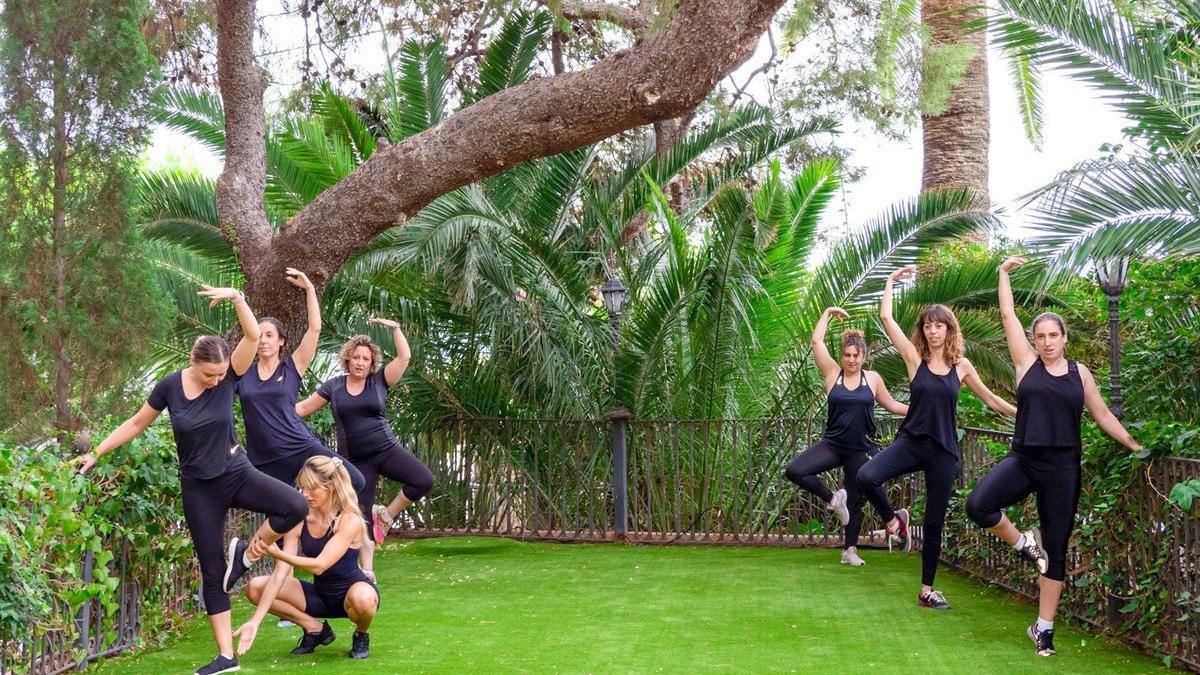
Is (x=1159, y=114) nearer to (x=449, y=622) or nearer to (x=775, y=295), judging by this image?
(x=775, y=295)

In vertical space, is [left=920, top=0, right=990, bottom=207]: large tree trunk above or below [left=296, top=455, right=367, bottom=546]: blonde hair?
above

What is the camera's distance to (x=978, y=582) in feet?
29.4

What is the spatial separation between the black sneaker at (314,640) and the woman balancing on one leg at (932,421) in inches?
140

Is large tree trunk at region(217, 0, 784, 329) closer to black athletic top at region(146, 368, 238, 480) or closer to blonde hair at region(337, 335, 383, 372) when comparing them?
blonde hair at region(337, 335, 383, 372)

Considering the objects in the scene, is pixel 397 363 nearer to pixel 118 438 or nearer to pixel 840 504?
pixel 118 438

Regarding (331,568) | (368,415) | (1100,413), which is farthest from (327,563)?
(1100,413)

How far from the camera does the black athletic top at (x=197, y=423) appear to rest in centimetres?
608

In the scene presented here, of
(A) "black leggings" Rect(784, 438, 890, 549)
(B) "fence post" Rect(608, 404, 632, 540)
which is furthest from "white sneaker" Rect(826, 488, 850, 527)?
(B) "fence post" Rect(608, 404, 632, 540)

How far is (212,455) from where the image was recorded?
614 centimetres

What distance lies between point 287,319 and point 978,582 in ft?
18.2

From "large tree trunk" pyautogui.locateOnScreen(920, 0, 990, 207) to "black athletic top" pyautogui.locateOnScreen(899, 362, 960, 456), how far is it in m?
8.27

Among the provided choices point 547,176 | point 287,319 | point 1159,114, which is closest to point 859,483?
point 1159,114

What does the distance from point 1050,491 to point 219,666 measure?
4353 millimetres

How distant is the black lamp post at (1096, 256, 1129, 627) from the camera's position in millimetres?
6688
